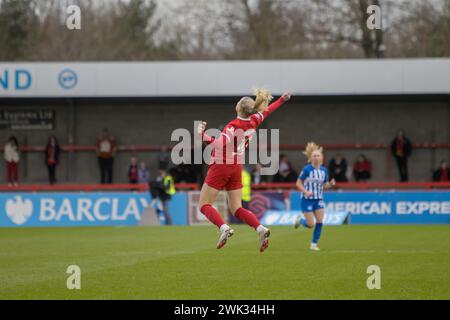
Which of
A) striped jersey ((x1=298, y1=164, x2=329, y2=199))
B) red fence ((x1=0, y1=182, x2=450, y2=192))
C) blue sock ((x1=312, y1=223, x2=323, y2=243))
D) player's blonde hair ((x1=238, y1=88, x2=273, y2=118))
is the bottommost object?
blue sock ((x1=312, y1=223, x2=323, y2=243))

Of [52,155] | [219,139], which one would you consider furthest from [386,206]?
[219,139]

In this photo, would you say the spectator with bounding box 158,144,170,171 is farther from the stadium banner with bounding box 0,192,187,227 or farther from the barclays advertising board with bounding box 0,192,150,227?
the barclays advertising board with bounding box 0,192,150,227

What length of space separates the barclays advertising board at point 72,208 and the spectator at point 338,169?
7.43 meters

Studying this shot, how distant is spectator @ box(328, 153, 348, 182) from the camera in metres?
34.5

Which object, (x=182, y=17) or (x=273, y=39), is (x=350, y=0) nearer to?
(x=273, y=39)

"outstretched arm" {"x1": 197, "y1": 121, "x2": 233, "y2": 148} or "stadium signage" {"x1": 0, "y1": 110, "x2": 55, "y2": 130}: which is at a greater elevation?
"stadium signage" {"x1": 0, "y1": 110, "x2": 55, "y2": 130}

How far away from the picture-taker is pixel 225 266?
14.6 metres

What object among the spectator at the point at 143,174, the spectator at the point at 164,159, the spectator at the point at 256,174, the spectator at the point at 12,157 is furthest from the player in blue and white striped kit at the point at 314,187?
the spectator at the point at 12,157

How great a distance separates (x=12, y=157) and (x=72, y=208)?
6.56 m

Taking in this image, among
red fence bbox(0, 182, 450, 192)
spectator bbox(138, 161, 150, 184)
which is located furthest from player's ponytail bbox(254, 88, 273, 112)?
spectator bbox(138, 161, 150, 184)

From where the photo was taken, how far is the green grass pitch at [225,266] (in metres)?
11.4

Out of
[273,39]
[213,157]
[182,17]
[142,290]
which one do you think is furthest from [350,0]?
[142,290]

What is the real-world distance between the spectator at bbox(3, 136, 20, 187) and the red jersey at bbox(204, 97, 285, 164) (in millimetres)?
24086

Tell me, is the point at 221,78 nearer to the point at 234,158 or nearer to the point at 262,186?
the point at 262,186
